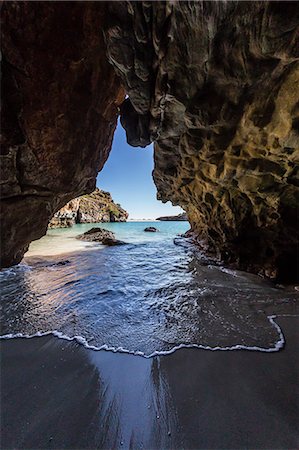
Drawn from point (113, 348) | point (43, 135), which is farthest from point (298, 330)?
point (43, 135)

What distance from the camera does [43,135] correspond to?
15.4 ft

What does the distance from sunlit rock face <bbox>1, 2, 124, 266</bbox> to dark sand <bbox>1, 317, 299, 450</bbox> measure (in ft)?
13.3

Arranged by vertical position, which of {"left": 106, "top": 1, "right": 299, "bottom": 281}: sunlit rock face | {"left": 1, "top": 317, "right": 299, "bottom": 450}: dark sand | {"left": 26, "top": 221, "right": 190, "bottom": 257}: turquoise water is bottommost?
{"left": 1, "top": 317, "right": 299, "bottom": 450}: dark sand

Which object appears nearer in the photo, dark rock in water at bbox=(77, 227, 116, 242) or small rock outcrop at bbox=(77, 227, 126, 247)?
small rock outcrop at bbox=(77, 227, 126, 247)

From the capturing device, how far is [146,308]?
3924mm

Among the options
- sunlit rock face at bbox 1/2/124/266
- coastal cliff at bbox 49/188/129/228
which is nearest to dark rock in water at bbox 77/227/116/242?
sunlit rock face at bbox 1/2/124/266

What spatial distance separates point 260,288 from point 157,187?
20.8 feet

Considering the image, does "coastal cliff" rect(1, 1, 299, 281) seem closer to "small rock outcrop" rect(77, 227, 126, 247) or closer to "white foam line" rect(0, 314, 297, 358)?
"white foam line" rect(0, 314, 297, 358)

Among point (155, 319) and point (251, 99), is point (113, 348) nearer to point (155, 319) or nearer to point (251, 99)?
point (155, 319)

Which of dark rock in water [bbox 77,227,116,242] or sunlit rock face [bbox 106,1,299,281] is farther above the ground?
sunlit rock face [bbox 106,1,299,281]

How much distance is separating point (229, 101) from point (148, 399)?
4.83 meters

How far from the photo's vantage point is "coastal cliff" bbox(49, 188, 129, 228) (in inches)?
1391

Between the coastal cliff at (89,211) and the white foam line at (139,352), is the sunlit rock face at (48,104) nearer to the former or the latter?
the white foam line at (139,352)

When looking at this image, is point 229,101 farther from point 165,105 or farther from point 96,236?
point 96,236
